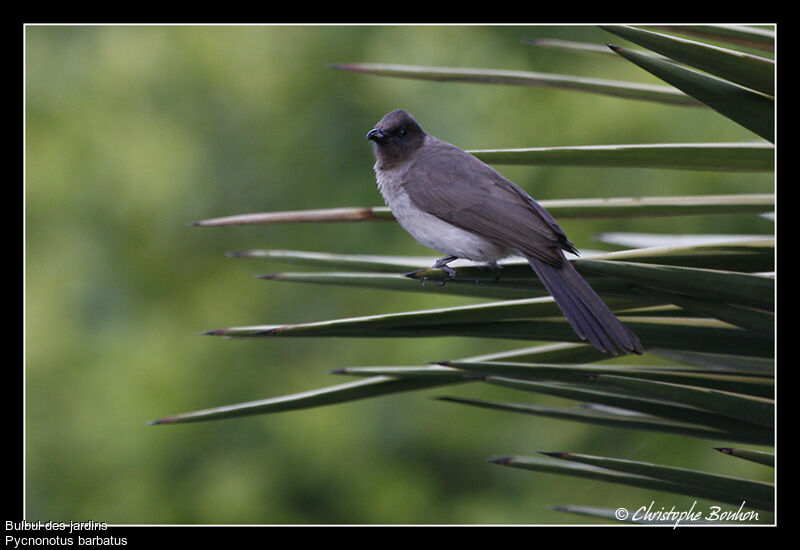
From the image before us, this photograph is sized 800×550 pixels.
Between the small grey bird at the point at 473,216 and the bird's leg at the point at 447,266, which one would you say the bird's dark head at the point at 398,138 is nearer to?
the small grey bird at the point at 473,216

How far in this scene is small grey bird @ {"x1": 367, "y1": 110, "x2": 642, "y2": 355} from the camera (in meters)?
1.49

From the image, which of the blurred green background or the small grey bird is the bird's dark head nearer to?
the small grey bird

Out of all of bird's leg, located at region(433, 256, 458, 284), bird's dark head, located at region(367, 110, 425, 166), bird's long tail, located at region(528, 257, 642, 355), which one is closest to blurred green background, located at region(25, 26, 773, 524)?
bird's dark head, located at region(367, 110, 425, 166)

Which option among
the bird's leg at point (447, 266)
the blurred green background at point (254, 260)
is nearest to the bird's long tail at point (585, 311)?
the bird's leg at point (447, 266)

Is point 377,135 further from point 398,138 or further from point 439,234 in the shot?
point 439,234

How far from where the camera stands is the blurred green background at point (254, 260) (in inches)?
190

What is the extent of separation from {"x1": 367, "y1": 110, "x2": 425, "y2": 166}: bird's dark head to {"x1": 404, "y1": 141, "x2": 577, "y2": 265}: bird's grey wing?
7cm

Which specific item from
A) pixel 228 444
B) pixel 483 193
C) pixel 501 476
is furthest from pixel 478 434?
pixel 483 193

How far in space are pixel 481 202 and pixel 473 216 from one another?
0.12ft

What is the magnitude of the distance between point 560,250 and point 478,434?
347 centimetres

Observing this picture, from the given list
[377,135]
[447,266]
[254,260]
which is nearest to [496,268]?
[447,266]

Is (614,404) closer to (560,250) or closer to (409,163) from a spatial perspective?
(560,250)

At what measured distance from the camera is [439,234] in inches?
79.2

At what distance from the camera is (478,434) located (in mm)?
5043
